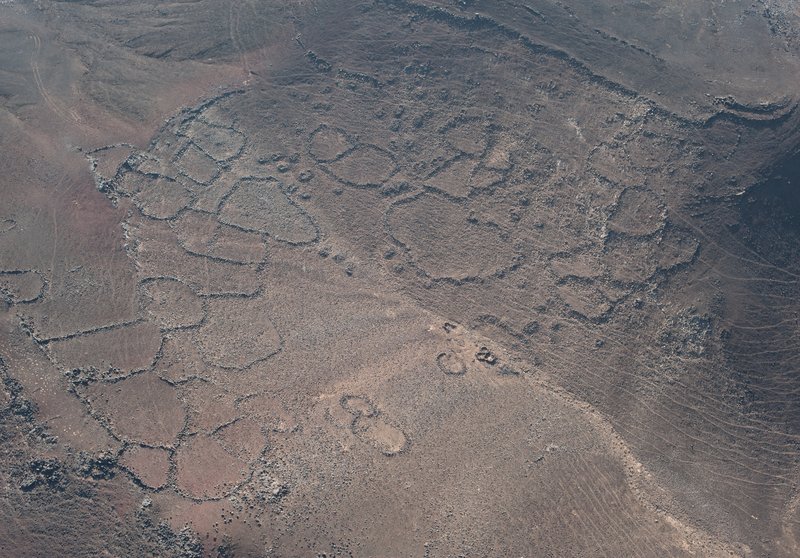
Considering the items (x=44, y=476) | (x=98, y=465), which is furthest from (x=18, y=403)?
(x=98, y=465)

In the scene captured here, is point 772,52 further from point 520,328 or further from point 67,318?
point 67,318

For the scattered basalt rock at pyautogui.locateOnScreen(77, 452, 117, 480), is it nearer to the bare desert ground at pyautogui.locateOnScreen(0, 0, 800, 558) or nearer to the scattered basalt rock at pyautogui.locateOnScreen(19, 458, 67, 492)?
the bare desert ground at pyautogui.locateOnScreen(0, 0, 800, 558)

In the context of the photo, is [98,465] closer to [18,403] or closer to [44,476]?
[44,476]

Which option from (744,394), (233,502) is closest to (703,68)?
(744,394)

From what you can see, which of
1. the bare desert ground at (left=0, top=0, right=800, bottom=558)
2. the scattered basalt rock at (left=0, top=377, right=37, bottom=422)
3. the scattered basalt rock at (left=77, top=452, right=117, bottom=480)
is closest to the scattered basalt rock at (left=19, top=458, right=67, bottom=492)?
the bare desert ground at (left=0, top=0, right=800, bottom=558)

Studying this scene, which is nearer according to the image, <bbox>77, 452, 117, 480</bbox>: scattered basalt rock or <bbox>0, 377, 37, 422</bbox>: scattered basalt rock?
<bbox>77, 452, 117, 480</bbox>: scattered basalt rock

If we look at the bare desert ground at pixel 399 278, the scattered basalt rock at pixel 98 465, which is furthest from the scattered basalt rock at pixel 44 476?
the scattered basalt rock at pixel 98 465

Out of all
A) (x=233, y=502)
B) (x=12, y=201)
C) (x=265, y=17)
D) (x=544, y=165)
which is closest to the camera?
(x=233, y=502)

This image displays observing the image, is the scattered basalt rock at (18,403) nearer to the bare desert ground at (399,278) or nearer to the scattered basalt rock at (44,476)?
the bare desert ground at (399,278)

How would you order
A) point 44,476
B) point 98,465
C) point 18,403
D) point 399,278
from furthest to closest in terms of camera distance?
point 399,278 → point 18,403 → point 98,465 → point 44,476

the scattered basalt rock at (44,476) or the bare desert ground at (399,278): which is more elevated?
the bare desert ground at (399,278)

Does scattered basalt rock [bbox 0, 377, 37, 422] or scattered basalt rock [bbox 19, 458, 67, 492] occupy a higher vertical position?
scattered basalt rock [bbox 0, 377, 37, 422]
